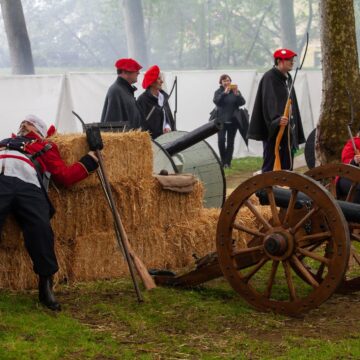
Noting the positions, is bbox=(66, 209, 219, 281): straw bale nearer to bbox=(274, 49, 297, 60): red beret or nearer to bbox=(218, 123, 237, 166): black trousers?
bbox=(274, 49, 297, 60): red beret

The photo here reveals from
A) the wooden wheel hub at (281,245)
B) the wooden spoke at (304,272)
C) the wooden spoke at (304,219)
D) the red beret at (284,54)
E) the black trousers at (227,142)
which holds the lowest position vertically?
the black trousers at (227,142)

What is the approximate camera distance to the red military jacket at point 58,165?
6.04 meters

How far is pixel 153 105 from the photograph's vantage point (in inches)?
395

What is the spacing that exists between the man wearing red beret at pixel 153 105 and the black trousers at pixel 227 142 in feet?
19.9

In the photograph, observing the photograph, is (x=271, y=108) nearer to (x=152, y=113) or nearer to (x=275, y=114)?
(x=275, y=114)

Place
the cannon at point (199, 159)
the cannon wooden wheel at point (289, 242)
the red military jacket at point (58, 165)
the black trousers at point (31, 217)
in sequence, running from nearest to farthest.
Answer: the cannon wooden wheel at point (289, 242) → the black trousers at point (31, 217) → the red military jacket at point (58, 165) → the cannon at point (199, 159)

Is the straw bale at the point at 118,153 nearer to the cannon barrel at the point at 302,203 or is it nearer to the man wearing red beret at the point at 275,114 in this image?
the cannon barrel at the point at 302,203

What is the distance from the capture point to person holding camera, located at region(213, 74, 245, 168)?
16.2 m

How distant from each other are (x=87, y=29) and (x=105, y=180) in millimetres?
46361

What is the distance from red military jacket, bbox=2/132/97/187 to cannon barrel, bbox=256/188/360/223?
1.26 m

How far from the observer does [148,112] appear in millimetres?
10031

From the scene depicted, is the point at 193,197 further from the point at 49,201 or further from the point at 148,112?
the point at 148,112

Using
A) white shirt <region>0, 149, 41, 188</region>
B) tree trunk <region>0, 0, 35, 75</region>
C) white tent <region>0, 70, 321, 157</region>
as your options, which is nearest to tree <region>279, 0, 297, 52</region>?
tree trunk <region>0, 0, 35, 75</region>

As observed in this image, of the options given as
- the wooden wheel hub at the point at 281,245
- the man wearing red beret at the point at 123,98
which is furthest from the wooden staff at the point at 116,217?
the man wearing red beret at the point at 123,98
